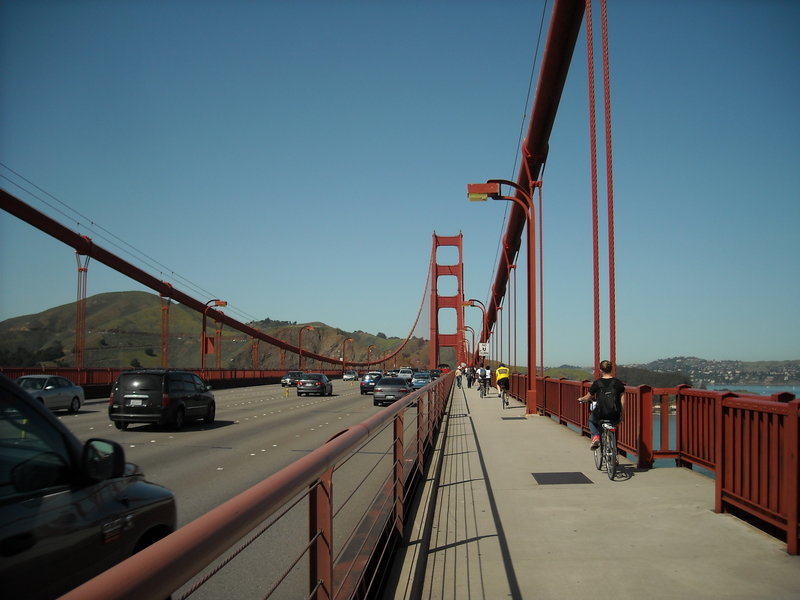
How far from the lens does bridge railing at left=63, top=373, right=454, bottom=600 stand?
4.76 ft

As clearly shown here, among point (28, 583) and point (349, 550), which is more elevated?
point (28, 583)

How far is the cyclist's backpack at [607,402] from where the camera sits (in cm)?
952

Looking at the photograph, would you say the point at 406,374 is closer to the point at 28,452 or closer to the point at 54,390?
the point at 54,390

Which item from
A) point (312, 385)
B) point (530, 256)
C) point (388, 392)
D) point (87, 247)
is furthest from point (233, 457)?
point (87, 247)

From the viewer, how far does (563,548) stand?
18.9 ft

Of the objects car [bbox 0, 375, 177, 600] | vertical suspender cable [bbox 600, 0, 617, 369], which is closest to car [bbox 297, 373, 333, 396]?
vertical suspender cable [bbox 600, 0, 617, 369]

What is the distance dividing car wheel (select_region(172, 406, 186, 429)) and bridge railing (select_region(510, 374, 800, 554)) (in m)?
11.7

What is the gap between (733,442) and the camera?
6.66 metres

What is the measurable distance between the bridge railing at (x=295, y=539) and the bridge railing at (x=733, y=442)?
10.2ft

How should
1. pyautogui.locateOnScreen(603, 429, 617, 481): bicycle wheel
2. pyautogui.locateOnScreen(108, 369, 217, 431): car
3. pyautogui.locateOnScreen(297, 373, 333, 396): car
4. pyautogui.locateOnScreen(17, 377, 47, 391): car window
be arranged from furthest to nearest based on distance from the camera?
1. pyautogui.locateOnScreen(297, 373, 333, 396): car
2. pyautogui.locateOnScreen(17, 377, 47, 391): car window
3. pyautogui.locateOnScreen(108, 369, 217, 431): car
4. pyautogui.locateOnScreen(603, 429, 617, 481): bicycle wheel

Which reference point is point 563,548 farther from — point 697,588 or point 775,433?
point 775,433

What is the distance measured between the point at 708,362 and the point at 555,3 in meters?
14.8

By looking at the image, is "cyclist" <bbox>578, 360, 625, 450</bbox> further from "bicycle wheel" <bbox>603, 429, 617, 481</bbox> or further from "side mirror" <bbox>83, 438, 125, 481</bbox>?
"side mirror" <bbox>83, 438, 125, 481</bbox>

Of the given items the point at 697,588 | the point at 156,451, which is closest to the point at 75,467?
the point at 697,588
